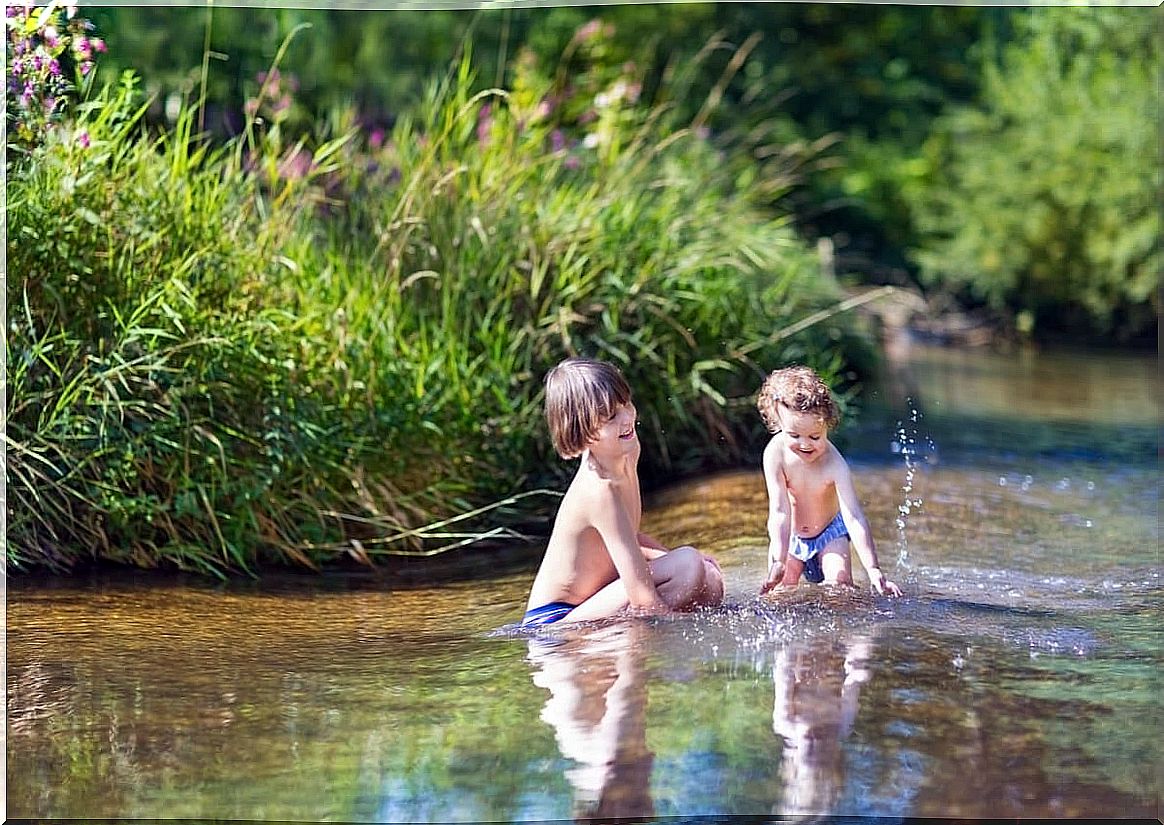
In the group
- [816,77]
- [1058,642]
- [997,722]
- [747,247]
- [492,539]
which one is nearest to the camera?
[997,722]

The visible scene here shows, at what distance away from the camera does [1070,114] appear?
38.3 ft

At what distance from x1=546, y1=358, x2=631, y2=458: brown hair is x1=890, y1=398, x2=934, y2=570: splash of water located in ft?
3.78

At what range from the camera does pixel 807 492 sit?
3639 millimetres

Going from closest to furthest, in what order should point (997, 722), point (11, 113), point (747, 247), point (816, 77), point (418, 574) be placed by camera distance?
point (997, 722) → point (11, 113) → point (418, 574) → point (747, 247) → point (816, 77)

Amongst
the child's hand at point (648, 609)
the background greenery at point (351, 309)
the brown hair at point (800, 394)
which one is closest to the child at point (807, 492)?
the brown hair at point (800, 394)

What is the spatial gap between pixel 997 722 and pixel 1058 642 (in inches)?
26.2

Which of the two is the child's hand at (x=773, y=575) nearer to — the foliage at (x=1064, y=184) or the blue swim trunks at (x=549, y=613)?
the blue swim trunks at (x=549, y=613)

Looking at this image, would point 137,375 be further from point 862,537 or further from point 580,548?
point 862,537

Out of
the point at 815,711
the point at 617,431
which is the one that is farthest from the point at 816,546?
the point at 815,711

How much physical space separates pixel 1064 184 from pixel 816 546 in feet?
29.5

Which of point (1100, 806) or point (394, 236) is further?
point (394, 236)

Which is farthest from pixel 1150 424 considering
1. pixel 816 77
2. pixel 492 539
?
pixel 816 77

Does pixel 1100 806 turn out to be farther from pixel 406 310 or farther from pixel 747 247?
pixel 747 247

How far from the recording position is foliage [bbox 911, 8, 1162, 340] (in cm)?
1116
